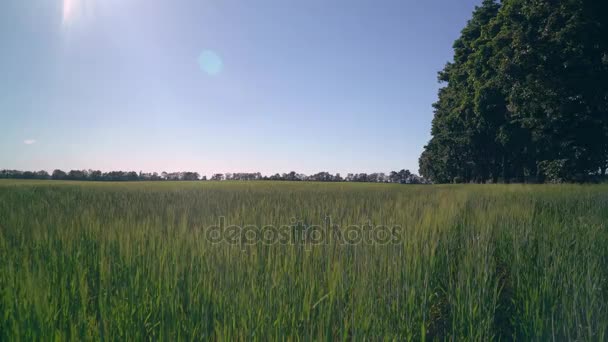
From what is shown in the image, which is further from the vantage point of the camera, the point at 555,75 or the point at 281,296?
the point at 555,75

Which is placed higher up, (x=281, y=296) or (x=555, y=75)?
(x=555, y=75)

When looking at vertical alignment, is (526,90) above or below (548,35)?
below

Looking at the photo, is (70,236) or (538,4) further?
(538,4)

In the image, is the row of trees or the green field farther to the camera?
the row of trees

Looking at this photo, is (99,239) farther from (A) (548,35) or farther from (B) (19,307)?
(A) (548,35)

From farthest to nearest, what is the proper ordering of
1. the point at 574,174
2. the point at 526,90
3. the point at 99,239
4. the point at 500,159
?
the point at 500,159
the point at 574,174
the point at 526,90
the point at 99,239

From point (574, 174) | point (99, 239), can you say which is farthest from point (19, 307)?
point (574, 174)

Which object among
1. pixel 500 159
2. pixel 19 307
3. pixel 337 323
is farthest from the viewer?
pixel 500 159

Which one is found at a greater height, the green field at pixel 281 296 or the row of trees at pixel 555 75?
the row of trees at pixel 555 75

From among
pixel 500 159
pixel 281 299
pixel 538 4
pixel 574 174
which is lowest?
pixel 281 299

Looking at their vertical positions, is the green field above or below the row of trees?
below

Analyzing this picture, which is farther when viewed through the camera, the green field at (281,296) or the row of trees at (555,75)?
the row of trees at (555,75)

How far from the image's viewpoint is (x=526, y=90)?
12938mm

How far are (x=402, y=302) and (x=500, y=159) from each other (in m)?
31.2
